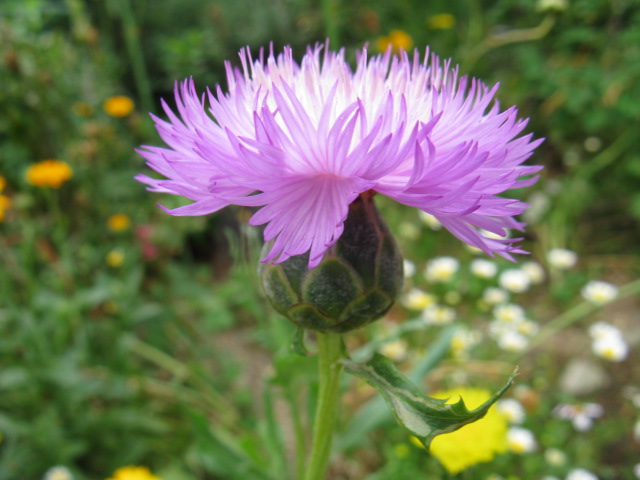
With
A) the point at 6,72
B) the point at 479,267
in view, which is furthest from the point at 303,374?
the point at 6,72

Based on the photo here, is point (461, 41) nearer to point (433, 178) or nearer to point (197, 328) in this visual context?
point (197, 328)

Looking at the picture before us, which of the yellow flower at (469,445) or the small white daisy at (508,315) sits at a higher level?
the yellow flower at (469,445)

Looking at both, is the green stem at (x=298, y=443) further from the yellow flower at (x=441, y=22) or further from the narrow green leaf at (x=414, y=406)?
the yellow flower at (x=441, y=22)

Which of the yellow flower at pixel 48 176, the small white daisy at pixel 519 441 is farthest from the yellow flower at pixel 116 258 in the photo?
the small white daisy at pixel 519 441

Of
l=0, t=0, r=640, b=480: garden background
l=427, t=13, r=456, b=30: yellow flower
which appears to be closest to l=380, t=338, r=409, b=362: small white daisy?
l=0, t=0, r=640, b=480: garden background

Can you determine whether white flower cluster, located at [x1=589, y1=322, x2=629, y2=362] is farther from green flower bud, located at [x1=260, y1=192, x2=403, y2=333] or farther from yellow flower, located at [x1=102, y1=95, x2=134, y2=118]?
yellow flower, located at [x1=102, y1=95, x2=134, y2=118]

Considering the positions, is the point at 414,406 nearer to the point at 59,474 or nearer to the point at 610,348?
the point at 59,474
